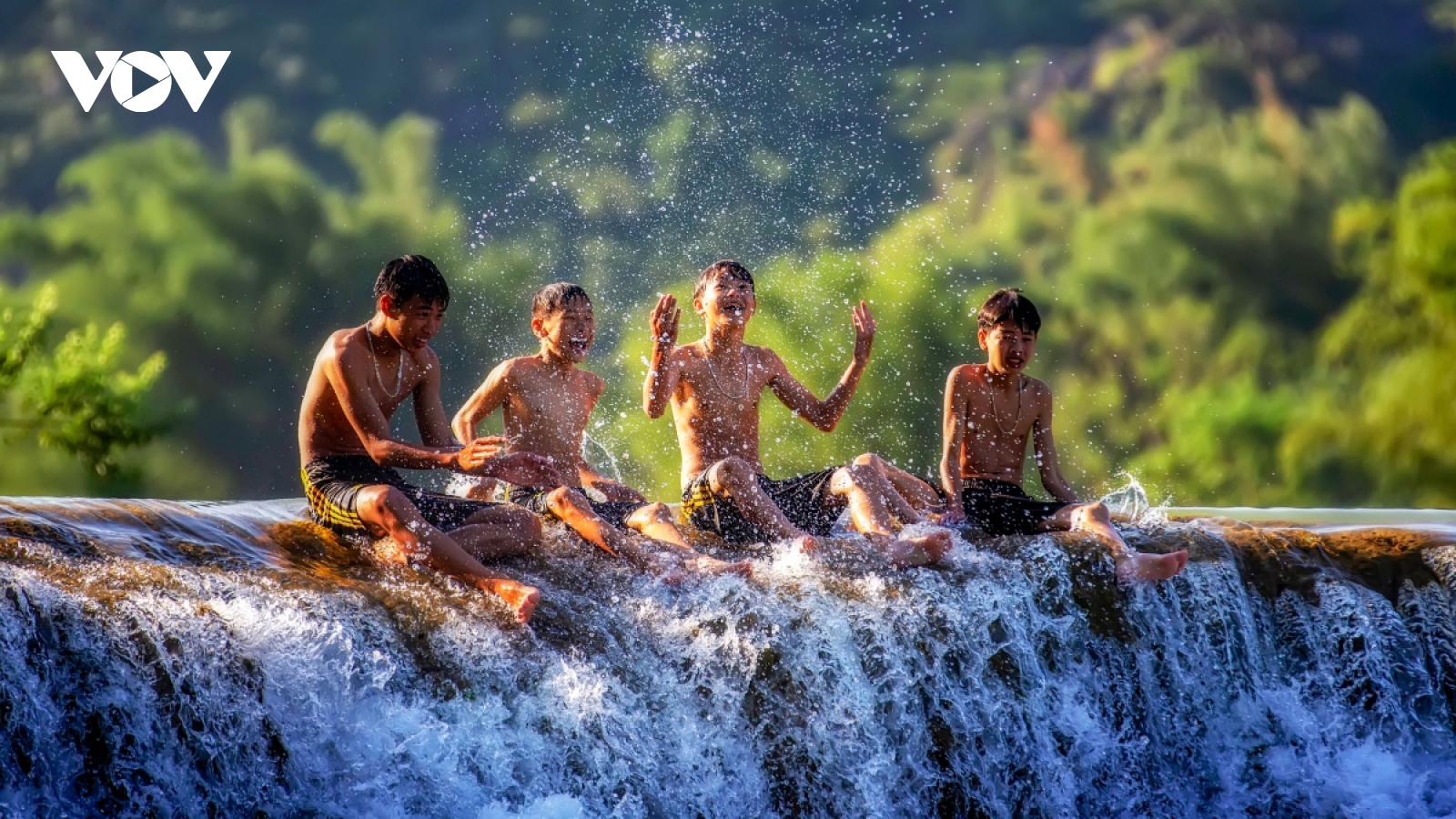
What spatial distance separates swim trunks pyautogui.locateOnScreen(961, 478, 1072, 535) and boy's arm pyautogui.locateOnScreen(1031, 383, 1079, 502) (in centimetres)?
10

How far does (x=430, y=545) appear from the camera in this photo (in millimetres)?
4469

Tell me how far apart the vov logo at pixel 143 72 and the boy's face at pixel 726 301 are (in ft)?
53.4

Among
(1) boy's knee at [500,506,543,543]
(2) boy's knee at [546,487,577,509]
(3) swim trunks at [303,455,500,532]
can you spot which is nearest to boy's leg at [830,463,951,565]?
(2) boy's knee at [546,487,577,509]

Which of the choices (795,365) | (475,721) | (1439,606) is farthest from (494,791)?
(795,365)

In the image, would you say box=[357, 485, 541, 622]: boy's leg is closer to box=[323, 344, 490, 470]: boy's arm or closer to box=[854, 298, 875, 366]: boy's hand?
box=[323, 344, 490, 470]: boy's arm

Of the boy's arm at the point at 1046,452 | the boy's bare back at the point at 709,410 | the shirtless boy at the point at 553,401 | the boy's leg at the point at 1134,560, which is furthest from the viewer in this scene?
the boy's arm at the point at 1046,452

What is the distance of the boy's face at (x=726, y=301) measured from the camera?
557cm

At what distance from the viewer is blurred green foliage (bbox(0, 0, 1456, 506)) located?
58.1 feet

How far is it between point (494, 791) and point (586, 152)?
16999mm

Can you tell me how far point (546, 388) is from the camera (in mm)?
5461

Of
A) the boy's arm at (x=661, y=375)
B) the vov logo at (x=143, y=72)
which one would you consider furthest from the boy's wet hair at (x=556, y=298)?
the vov logo at (x=143, y=72)

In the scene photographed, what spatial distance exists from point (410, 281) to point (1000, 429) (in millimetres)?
2202

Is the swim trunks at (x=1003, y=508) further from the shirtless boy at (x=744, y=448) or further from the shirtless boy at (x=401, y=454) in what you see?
the shirtless boy at (x=401, y=454)

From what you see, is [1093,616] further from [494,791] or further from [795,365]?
[795,365]
